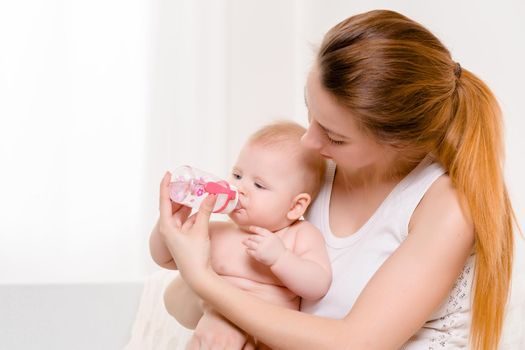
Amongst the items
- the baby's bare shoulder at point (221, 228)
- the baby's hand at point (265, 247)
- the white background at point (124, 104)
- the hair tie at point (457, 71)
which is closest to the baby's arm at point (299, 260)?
the baby's hand at point (265, 247)

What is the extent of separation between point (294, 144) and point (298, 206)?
0.43ft

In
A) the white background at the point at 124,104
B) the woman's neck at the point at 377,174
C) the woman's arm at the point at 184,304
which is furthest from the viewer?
the white background at the point at 124,104

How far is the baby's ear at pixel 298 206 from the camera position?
64.9 inches

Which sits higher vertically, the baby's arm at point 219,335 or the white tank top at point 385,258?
the white tank top at point 385,258

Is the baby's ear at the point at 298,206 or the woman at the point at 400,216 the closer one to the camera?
the woman at the point at 400,216

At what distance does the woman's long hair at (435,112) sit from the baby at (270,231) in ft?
0.68

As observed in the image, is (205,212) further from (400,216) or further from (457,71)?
(457,71)

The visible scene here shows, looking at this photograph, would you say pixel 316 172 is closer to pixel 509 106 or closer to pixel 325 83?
pixel 325 83

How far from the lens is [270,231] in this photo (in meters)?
1.63

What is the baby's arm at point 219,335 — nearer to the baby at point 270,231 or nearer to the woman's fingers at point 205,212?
the baby at point 270,231

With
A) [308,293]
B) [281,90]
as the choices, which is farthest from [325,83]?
[281,90]

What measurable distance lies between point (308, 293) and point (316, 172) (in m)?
0.29

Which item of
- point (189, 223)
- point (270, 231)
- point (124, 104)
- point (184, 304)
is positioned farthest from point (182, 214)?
point (124, 104)

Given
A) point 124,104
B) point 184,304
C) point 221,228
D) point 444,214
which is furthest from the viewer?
point 124,104
